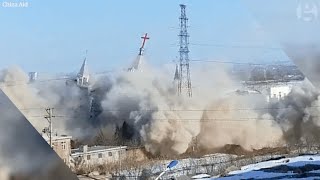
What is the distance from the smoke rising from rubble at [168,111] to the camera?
2201 millimetres

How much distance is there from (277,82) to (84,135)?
109 centimetres

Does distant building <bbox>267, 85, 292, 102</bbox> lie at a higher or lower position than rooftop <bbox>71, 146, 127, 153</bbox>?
higher

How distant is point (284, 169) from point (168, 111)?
3.62ft

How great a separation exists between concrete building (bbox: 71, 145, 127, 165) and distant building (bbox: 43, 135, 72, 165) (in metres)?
0.03

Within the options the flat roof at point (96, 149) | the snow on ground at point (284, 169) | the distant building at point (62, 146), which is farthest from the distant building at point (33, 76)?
the snow on ground at point (284, 169)

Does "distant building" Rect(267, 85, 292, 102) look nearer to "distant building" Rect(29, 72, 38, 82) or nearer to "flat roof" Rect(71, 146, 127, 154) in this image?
"flat roof" Rect(71, 146, 127, 154)

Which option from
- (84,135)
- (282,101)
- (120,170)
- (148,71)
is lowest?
(120,170)

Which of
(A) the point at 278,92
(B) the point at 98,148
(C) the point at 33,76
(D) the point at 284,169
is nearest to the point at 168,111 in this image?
(B) the point at 98,148

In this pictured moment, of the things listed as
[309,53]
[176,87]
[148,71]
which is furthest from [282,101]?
[148,71]

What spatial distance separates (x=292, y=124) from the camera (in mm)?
2967

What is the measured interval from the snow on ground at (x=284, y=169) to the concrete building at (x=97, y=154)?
2.80ft

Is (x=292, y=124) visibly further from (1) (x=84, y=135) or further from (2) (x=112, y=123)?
(1) (x=84, y=135)

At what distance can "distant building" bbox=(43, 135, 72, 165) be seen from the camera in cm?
213

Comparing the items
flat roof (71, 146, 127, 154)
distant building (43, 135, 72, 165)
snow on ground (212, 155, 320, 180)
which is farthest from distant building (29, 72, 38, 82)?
snow on ground (212, 155, 320, 180)
